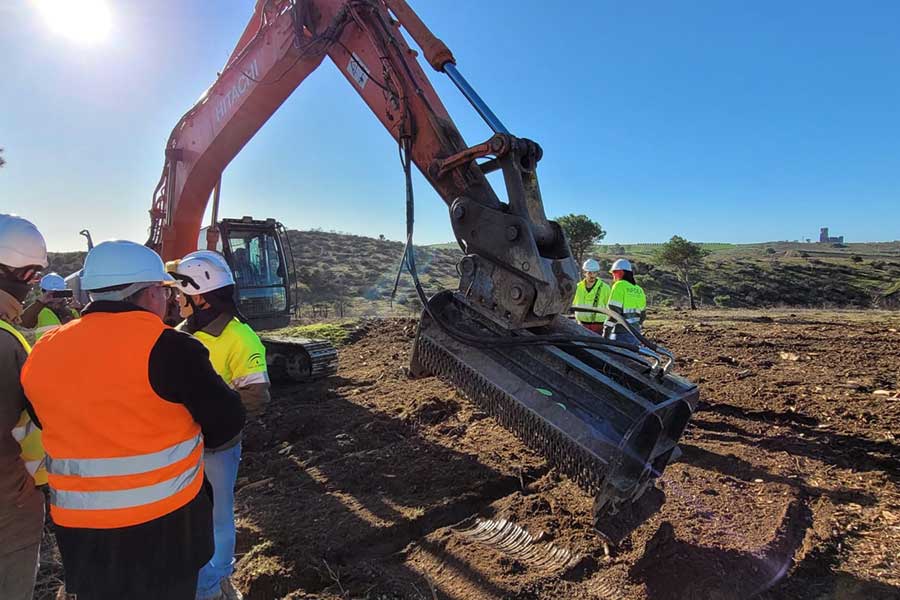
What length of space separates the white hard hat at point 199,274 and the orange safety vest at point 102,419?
1227mm

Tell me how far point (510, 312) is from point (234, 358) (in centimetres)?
174

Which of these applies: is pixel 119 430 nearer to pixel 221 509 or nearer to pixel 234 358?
pixel 234 358

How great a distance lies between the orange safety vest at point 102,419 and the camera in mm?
1812

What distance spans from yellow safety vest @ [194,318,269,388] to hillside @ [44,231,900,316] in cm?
1959

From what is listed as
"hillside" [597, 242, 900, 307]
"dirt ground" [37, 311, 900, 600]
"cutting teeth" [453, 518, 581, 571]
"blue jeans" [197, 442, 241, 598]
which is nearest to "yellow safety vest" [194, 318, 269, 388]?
"blue jeans" [197, 442, 241, 598]

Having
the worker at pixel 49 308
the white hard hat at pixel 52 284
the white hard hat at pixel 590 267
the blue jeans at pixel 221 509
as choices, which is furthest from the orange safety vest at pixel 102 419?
the white hard hat at pixel 590 267

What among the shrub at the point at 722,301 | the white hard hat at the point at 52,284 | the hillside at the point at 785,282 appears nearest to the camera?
the white hard hat at the point at 52,284

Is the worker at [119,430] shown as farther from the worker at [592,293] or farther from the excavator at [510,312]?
the worker at [592,293]

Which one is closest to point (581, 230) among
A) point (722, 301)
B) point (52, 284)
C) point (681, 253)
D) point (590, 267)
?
point (681, 253)

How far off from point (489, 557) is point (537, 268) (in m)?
2.04

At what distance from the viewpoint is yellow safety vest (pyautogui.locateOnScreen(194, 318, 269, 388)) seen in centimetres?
310

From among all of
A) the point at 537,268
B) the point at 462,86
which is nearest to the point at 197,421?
the point at 537,268

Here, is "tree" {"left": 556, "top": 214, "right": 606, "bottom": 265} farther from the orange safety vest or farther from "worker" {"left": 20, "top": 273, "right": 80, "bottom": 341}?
the orange safety vest

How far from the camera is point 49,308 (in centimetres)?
570
